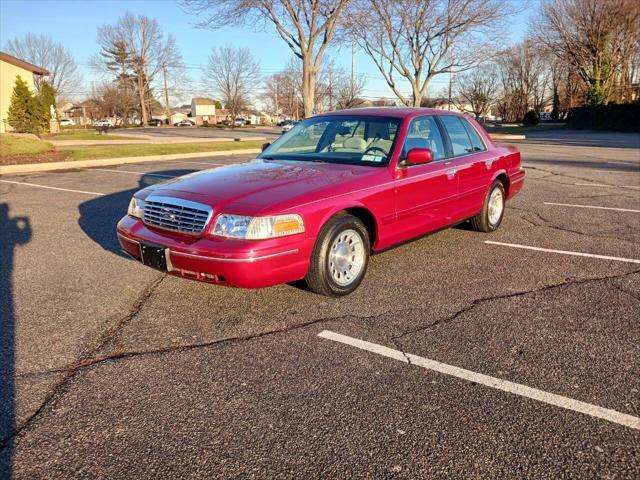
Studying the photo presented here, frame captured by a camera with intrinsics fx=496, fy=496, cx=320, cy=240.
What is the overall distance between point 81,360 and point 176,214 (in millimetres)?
1288

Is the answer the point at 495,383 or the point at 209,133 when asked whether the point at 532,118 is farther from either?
the point at 495,383

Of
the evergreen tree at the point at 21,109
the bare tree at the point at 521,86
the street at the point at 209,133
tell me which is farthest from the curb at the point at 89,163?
the bare tree at the point at 521,86

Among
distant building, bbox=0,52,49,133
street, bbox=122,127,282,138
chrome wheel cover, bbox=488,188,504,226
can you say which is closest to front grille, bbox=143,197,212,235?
chrome wheel cover, bbox=488,188,504,226

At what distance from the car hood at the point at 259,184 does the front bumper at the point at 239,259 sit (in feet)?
0.95

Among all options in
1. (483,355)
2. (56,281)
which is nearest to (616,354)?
(483,355)

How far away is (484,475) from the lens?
2211 millimetres

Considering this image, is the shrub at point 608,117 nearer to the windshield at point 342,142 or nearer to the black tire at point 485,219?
the black tire at point 485,219

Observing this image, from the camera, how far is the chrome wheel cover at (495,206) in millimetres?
6544

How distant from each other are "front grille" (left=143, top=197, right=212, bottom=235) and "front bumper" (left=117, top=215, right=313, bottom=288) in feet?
0.34

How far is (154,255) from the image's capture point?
3.94 meters

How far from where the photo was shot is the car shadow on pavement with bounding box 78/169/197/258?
20.1 ft

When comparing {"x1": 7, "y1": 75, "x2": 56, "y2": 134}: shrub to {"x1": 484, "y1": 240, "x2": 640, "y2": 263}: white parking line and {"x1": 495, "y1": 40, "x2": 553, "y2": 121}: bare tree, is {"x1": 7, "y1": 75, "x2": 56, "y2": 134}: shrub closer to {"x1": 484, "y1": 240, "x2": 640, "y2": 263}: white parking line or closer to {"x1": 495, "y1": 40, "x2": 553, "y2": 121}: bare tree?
{"x1": 484, "y1": 240, "x2": 640, "y2": 263}: white parking line

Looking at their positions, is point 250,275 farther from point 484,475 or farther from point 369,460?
point 484,475

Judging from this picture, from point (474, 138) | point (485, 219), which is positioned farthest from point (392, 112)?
point (485, 219)
